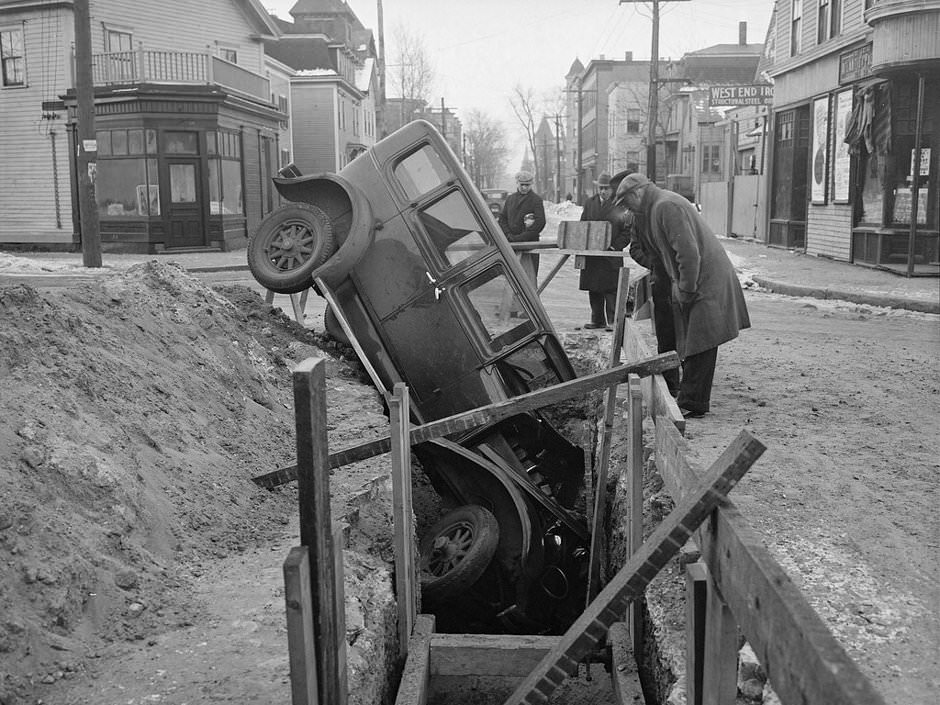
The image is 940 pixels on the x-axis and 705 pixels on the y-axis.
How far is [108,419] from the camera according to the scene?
17.2ft

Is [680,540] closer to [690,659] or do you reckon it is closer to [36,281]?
[690,659]

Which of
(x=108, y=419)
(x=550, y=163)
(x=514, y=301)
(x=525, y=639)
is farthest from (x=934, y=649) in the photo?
(x=550, y=163)

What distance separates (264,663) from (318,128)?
42.1 m

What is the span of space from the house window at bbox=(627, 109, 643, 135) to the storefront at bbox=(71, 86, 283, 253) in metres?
49.5

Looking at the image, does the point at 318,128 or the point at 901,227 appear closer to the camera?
the point at 901,227

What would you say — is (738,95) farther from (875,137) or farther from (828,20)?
(875,137)

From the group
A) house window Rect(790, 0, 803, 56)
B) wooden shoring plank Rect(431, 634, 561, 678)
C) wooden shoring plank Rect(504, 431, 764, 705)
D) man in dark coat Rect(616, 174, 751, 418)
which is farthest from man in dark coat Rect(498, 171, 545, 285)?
house window Rect(790, 0, 803, 56)

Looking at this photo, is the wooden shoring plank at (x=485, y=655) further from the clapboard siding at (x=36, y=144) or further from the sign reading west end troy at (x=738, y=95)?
the clapboard siding at (x=36, y=144)

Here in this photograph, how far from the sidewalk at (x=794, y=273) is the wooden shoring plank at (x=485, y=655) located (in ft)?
25.6

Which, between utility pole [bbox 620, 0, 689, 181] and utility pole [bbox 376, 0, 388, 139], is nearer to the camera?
utility pole [bbox 620, 0, 689, 181]

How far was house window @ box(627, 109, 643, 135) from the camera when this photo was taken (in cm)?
6974

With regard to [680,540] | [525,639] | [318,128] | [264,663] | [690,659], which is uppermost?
[318,128]

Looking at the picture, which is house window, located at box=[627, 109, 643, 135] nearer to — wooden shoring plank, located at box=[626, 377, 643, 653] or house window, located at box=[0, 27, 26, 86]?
house window, located at box=[0, 27, 26, 86]

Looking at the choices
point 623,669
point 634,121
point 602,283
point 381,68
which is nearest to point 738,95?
point 602,283
